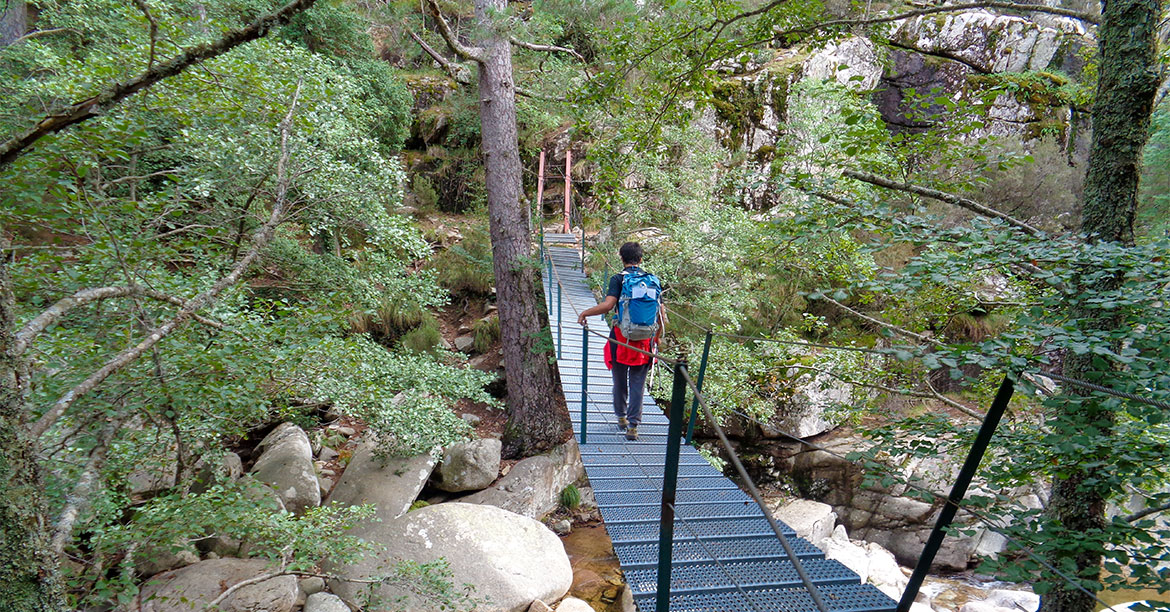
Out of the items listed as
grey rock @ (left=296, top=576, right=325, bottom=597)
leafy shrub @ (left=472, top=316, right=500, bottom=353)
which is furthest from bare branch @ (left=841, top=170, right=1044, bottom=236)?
leafy shrub @ (left=472, top=316, right=500, bottom=353)

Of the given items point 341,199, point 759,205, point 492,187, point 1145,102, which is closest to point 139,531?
point 341,199

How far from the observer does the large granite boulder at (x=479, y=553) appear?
3.62 meters

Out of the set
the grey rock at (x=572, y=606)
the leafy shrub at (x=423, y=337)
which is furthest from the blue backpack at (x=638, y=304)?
the leafy shrub at (x=423, y=337)

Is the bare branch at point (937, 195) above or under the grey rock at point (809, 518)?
above

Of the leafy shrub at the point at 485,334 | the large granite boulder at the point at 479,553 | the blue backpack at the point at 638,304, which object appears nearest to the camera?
the blue backpack at the point at 638,304

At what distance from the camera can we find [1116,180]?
2.07 meters

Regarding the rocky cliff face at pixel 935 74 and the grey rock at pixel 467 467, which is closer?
the grey rock at pixel 467 467

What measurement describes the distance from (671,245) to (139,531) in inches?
212

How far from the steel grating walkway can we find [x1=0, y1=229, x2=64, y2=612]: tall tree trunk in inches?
72.0

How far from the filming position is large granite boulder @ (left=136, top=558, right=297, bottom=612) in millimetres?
2938

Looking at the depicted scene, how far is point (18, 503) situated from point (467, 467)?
3901 mm

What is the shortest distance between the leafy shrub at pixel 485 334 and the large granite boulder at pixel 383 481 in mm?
2491

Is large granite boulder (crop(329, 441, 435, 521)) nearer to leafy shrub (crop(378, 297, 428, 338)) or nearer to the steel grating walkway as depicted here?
the steel grating walkway

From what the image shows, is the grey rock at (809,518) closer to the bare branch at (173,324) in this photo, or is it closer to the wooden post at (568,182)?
the wooden post at (568,182)
